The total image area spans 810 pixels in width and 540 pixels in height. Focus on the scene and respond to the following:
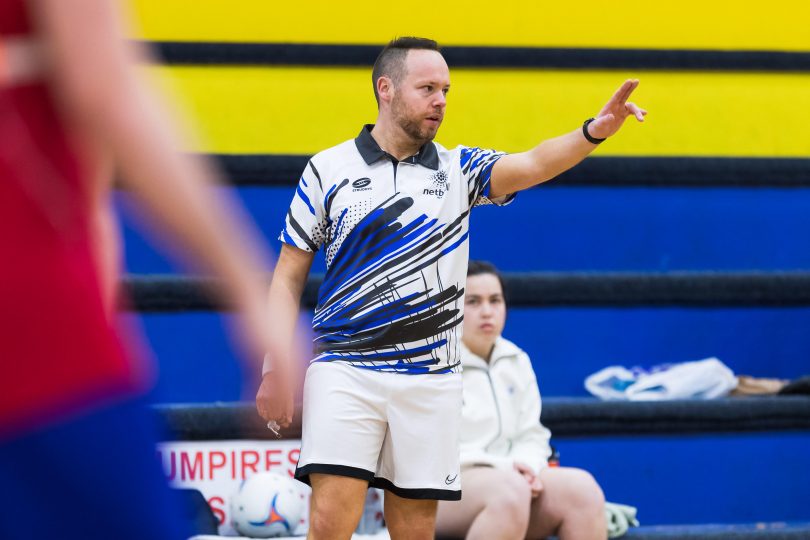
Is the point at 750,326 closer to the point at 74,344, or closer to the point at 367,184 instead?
the point at 367,184

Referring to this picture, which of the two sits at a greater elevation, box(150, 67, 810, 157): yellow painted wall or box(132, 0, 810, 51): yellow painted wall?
box(132, 0, 810, 51): yellow painted wall

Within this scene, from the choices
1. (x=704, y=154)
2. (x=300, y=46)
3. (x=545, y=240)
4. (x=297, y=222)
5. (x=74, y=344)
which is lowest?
(x=74, y=344)

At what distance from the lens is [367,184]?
318 cm

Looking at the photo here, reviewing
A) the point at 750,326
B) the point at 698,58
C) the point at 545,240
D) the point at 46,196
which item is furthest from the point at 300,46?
the point at 46,196

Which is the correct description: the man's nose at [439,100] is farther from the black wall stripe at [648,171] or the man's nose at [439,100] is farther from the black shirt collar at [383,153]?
the black wall stripe at [648,171]

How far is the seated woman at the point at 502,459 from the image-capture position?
356cm

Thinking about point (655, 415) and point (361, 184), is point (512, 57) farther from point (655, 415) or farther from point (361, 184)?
point (361, 184)

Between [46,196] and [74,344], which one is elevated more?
[46,196]

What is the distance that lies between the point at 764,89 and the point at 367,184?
3.00m

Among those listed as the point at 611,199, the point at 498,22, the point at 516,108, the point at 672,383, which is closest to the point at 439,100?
the point at 672,383

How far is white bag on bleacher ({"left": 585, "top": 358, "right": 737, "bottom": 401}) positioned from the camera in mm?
4484

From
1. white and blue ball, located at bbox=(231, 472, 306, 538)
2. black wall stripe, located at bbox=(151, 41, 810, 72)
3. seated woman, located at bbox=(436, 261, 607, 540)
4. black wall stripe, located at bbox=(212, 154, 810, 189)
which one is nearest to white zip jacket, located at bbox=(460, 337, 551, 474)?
seated woman, located at bbox=(436, 261, 607, 540)

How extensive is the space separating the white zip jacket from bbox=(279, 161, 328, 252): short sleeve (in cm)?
74

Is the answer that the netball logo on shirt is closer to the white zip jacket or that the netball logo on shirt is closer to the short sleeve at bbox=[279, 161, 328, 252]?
the short sleeve at bbox=[279, 161, 328, 252]
